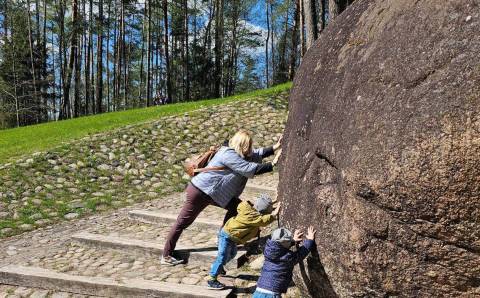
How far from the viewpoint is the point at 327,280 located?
4215mm

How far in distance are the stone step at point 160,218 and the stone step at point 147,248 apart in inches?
37.0

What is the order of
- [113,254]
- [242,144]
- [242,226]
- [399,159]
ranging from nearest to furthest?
1. [399,159]
2. [242,226]
3. [242,144]
4. [113,254]

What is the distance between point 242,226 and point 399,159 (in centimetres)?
232

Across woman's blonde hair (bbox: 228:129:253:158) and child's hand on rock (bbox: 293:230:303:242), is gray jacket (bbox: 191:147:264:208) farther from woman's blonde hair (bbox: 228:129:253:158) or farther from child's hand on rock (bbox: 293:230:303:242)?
child's hand on rock (bbox: 293:230:303:242)

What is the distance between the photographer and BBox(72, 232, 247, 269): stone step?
6160 millimetres

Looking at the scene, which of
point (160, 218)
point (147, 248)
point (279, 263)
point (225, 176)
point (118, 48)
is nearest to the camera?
point (279, 263)

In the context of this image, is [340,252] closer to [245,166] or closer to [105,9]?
[245,166]

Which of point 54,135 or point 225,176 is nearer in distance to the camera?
point 225,176

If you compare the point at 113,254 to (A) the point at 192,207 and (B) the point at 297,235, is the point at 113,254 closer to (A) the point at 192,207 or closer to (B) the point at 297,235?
(A) the point at 192,207

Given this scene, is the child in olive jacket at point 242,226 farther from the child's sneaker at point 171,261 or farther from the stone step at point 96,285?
the child's sneaker at point 171,261

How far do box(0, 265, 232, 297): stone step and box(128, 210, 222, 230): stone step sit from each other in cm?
194

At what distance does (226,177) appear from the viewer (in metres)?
5.64

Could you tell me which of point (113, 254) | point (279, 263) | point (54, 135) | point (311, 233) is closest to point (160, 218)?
point (113, 254)

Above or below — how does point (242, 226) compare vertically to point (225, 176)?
below
